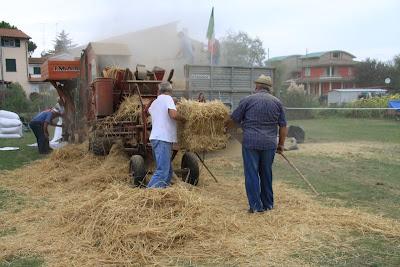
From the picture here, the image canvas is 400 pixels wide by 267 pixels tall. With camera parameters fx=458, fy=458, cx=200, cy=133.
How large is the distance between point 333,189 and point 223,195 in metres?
Result: 1.80

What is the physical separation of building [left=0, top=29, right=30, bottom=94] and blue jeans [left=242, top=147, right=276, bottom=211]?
46367mm

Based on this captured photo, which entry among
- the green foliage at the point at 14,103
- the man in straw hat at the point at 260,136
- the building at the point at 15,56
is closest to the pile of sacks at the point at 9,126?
the man in straw hat at the point at 260,136

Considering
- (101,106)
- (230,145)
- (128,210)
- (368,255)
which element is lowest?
(368,255)

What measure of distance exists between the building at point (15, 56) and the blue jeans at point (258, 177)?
46367 mm

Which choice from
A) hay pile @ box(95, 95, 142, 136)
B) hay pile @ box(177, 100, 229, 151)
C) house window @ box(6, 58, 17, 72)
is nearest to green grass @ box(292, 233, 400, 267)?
hay pile @ box(177, 100, 229, 151)

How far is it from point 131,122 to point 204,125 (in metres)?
1.98

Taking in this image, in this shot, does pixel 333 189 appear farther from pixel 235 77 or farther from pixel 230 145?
pixel 235 77

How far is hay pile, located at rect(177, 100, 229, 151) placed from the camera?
5816mm

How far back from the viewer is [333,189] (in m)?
7.21

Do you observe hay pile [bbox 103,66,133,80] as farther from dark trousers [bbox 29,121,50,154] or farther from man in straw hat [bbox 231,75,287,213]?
dark trousers [bbox 29,121,50,154]

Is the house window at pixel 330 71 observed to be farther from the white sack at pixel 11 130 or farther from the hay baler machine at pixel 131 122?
the hay baler machine at pixel 131 122

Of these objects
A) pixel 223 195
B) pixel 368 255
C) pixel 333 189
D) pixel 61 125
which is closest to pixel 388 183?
pixel 333 189

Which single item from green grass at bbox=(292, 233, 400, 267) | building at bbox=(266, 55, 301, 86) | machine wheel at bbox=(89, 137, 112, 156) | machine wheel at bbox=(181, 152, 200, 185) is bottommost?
green grass at bbox=(292, 233, 400, 267)

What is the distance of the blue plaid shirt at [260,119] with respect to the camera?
5.68m
